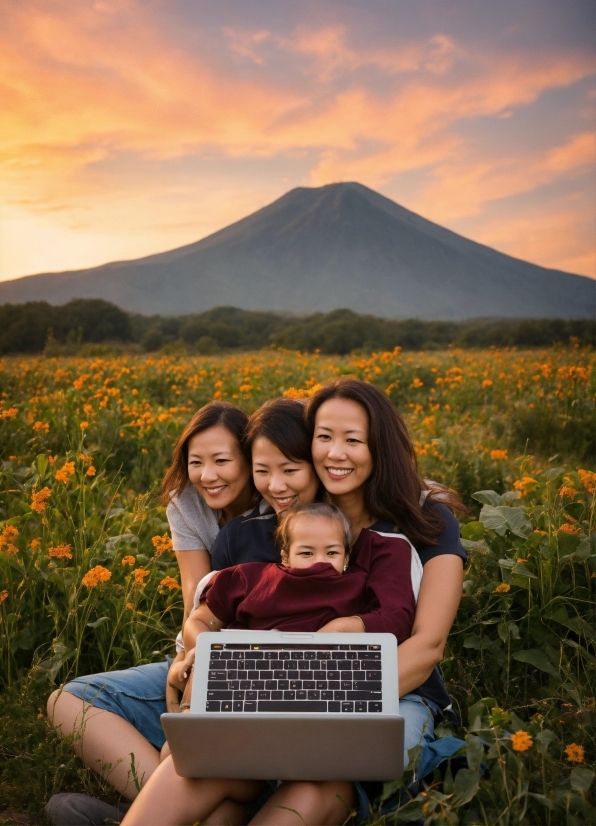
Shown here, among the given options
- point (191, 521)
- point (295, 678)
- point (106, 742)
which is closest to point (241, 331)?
point (191, 521)

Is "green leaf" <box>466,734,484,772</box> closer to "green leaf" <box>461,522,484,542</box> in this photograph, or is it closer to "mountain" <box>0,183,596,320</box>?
"green leaf" <box>461,522,484,542</box>

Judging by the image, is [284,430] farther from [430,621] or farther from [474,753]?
[474,753]

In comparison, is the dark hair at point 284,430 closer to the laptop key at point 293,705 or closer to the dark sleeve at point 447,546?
the dark sleeve at point 447,546

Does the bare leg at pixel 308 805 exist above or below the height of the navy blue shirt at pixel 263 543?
below

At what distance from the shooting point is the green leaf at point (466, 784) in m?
1.83

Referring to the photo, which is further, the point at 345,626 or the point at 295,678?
the point at 345,626

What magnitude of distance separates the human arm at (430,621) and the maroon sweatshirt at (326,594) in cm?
4

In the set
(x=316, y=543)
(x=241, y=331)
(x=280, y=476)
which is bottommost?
(x=316, y=543)

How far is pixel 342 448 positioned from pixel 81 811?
1.27 meters

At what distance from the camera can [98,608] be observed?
305 cm

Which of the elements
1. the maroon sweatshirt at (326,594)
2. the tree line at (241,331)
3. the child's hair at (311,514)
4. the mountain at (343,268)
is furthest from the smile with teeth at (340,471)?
the mountain at (343,268)

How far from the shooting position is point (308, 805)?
6.06ft

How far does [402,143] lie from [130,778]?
8.07 meters

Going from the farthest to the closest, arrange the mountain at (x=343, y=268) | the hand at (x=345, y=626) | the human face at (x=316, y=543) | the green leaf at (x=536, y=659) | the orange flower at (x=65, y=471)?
1. the mountain at (x=343, y=268)
2. the orange flower at (x=65, y=471)
3. the green leaf at (x=536, y=659)
4. the human face at (x=316, y=543)
5. the hand at (x=345, y=626)
